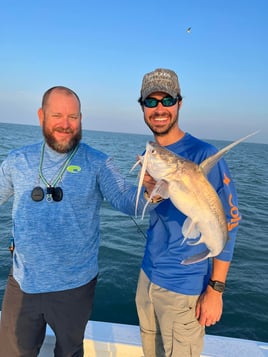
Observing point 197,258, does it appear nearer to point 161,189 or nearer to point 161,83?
point 161,189

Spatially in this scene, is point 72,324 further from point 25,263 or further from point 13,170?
point 13,170

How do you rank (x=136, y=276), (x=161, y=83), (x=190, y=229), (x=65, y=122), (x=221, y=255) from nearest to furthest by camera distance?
(x=190, y=229) → (x=221, y=255) → (x=65, y=122) → (x=161, y=83) → (x=136, y=276)

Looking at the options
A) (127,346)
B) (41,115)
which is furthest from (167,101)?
(127,346)

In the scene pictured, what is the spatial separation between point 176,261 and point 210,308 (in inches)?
17.9

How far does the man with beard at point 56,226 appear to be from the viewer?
96.9 inches

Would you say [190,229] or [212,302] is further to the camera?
[212,302]

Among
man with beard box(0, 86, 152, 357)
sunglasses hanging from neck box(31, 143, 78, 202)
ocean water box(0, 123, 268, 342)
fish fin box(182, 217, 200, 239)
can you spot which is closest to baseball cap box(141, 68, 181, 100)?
man with beard box(0, 86, 152, 357)

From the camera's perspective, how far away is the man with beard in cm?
246

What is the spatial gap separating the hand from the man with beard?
95 cm

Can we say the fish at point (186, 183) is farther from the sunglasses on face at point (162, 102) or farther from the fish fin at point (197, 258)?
the sunglasses on face at point (162, 102)

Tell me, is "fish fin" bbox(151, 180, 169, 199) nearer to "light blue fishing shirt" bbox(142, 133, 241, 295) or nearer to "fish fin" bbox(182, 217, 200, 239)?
"fish fin" bbox(182, 217, 200, 239)

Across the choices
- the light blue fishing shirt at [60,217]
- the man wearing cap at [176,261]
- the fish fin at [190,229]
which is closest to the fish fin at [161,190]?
the fish fin at [190,229]

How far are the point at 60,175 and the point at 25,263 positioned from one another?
0.79 meters

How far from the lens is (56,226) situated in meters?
2.45
